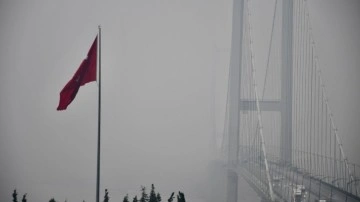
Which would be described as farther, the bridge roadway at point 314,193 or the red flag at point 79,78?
the bridge roadway at point 314,193

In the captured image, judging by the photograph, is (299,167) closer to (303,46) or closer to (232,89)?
(232,89)

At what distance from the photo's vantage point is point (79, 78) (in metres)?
6.18

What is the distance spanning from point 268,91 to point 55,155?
61055 mm

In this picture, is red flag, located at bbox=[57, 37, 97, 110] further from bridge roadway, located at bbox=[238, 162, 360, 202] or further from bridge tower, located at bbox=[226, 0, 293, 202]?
bridge tower, located at bbox=[226, 0, 293, 202]

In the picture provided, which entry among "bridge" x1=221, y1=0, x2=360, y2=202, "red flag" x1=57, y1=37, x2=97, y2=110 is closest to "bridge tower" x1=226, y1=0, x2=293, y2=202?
"bridge" x1=221, y1=0, x2=360, y2=202

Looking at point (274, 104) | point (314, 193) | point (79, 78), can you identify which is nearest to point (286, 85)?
point (274, 104)

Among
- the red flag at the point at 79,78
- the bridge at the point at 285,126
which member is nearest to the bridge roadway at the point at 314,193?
the bridge at the point at 285,126

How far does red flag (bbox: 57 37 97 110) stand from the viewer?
6.09m

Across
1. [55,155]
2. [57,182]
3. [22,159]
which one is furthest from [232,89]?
[22,159]

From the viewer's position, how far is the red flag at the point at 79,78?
6.09 meters

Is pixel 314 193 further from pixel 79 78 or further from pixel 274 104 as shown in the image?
pixel 79 78

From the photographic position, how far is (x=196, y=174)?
154ft

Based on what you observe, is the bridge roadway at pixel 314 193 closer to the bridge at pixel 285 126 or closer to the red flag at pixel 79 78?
the bridge at pixel 285 126

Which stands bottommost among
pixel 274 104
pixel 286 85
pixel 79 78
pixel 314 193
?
pixel 314 193
